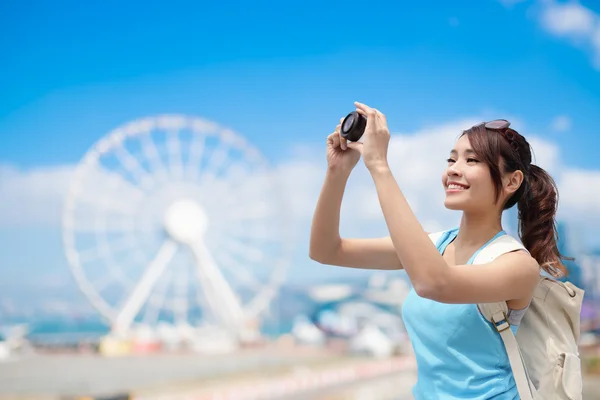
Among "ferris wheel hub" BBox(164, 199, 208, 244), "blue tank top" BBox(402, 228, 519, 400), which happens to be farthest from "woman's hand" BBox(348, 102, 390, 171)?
"ferris wheel hub" BBox(164, 199, 208, 244)

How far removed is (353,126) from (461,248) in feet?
0.89

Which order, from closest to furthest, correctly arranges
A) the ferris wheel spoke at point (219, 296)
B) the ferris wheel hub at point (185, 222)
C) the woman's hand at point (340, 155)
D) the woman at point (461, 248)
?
the woman at point (461, 248)
the woman's hand at point (340, 155)
the ferris wheel hub at point (185, 222)
the ferris wheel spoke at point (219, 296)

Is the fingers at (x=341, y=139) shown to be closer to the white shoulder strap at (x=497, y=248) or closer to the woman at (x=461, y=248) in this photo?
the woman at (x=461, y=248)

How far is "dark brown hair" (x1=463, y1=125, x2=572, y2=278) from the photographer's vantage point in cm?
107

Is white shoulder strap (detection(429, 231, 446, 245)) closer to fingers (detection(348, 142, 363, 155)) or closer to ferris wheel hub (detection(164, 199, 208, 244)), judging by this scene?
fingers (detection(348, 142, 363, 155))

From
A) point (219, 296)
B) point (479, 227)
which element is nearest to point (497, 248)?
point (479, 227)

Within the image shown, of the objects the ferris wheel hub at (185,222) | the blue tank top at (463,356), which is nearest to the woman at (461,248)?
the blue tank top at (463,356)

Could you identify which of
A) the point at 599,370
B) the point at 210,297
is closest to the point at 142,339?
the point at 210,297

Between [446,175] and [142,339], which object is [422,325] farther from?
[142,339]

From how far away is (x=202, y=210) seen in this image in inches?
647

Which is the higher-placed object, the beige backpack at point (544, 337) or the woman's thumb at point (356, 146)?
the woman's thumb at point (356, 146)

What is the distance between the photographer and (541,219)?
1101 mm

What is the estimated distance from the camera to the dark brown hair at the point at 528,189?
1.07 m

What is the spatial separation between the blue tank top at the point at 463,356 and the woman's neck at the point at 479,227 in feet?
0.46
